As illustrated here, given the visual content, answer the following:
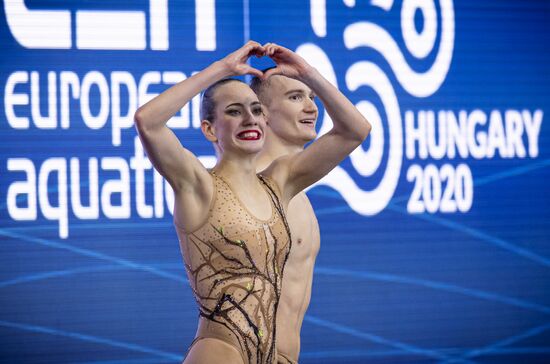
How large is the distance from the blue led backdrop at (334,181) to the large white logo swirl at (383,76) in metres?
0.01

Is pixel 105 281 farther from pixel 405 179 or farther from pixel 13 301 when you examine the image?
pixel 405 179

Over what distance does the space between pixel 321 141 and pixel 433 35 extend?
3.02 meters

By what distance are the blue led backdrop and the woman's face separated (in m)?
2.43

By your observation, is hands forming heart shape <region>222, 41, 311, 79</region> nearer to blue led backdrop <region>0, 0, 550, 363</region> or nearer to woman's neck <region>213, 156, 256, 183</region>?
woman's neck <region>213, 156, 256, 183</region>

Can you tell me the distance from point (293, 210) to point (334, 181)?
1928 mm

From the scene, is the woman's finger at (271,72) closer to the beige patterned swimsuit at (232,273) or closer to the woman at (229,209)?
the woman at (229,209)

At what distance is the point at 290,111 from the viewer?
13.6 feet

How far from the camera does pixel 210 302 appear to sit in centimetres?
296

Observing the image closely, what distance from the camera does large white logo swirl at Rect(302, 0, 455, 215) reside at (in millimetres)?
5797

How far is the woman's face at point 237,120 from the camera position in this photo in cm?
306

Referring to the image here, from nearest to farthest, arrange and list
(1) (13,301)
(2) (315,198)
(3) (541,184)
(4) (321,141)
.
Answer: (4) (321,141) < (1) (13,301) < (2) (315,198) < (3) (541,184)

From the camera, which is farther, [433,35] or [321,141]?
[433,35]

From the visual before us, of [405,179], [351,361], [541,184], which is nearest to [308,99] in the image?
[405,179]

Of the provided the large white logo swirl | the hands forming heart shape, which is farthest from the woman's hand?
the large white logo swirl
